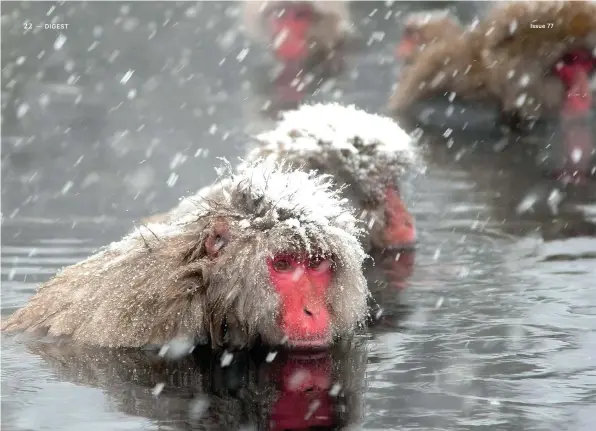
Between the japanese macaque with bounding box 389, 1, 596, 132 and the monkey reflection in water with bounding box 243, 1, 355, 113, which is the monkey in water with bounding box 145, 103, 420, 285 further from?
the monkey reflection in water with bounding box 243, 1, 355, 113

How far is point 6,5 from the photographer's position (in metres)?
22.4

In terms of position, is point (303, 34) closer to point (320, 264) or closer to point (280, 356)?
point (320, 264)

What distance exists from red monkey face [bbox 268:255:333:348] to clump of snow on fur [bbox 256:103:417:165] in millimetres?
2662

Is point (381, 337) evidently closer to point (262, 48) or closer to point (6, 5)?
point (262, 48)

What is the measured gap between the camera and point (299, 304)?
18.4 feet

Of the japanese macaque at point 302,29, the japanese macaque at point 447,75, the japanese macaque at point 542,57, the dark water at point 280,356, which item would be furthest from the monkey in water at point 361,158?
the japanese macaque at point 302,29

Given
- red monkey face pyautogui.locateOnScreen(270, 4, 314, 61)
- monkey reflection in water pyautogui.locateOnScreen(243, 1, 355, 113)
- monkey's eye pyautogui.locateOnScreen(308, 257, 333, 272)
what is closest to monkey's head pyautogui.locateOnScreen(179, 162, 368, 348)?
monkey's eye pyautogui.locateOnScreen(308, 257, 333, 272)

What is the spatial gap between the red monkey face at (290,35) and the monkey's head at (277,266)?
587 inches

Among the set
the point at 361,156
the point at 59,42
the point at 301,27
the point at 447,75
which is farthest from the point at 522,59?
the point at 59,42

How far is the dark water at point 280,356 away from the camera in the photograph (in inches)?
196

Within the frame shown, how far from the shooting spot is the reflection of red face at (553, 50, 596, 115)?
1505cm

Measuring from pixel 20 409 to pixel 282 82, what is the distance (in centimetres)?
1457

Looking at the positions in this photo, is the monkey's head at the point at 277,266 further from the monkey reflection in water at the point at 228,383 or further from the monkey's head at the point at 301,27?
the monkey's head at the point at 301,27

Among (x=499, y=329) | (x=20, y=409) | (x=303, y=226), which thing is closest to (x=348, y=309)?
(x=303, y=226)
